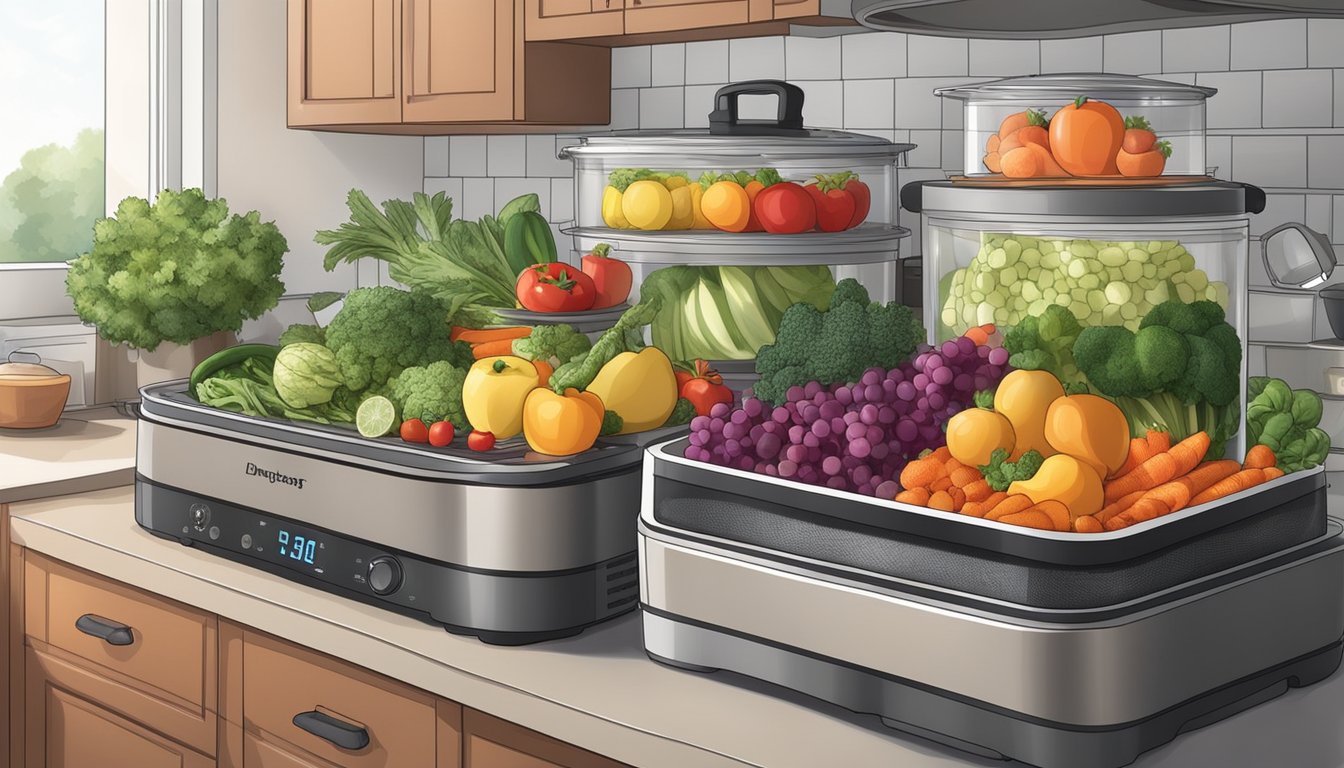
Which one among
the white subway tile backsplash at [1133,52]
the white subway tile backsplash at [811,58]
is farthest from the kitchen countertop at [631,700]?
the white subway tile backsplash at [811,58]

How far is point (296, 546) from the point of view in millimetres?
1402

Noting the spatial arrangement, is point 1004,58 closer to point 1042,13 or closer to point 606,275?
point 1042,13

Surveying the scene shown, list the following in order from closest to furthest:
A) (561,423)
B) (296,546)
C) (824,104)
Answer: (561,423), (296,546), (824,104)

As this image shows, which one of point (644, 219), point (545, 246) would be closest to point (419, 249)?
point (545, 246)

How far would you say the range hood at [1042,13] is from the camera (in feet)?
3.82

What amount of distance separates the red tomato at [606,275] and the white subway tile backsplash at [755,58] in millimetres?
707

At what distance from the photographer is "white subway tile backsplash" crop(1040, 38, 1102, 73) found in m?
1.79

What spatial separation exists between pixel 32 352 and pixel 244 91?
672 millimetres

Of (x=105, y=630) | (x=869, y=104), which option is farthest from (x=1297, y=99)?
(x=105, y=630)

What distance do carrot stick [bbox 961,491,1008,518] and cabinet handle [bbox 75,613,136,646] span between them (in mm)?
1070

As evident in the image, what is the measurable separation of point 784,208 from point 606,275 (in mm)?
224

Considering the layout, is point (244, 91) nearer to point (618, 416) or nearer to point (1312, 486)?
point (618, 416)

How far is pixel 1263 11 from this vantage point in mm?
1202

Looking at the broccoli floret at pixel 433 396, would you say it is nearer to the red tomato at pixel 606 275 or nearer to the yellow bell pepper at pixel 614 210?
the red tomato at pixel 606 275
